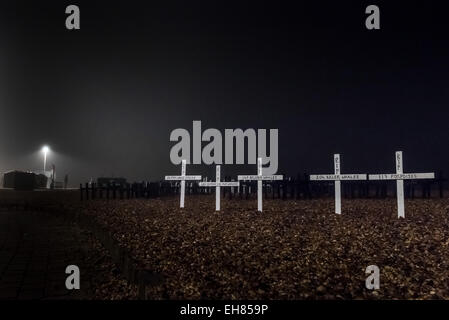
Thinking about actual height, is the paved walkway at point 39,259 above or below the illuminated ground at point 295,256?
below

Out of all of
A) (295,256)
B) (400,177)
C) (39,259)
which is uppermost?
(400,177)

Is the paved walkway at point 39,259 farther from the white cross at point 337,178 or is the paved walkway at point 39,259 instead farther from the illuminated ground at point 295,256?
the white cross at point 337,178

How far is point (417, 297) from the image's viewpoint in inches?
196

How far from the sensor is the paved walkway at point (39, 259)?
6.76 meters

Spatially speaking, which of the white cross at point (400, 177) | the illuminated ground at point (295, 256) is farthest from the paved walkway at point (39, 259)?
the white cross at point (400, 177)

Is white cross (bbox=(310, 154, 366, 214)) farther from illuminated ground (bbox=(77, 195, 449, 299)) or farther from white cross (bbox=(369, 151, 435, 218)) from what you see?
illuminated ground (bbox=(77, 195, 449, 299))

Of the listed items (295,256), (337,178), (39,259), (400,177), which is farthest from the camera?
(337,178)

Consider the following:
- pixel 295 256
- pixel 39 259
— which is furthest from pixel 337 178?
pixel 39 259

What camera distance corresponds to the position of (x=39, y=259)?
30.2 ft

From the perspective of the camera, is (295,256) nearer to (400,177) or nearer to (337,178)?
(400,177)

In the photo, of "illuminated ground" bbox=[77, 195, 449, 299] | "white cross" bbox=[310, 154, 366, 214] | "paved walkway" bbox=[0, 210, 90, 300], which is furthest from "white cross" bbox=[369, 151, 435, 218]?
"paved walkway" bbox=[0, 210, 90, 300]

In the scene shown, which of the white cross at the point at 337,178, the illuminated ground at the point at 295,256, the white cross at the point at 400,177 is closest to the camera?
the illuminated ground at the point at 295,256

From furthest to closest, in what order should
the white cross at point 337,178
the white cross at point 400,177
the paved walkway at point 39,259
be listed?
1. the white cross at point 337,178
2. the white cross at point 400,177
3. the paved walkway at point 39,259

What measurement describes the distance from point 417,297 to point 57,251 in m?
7.81
